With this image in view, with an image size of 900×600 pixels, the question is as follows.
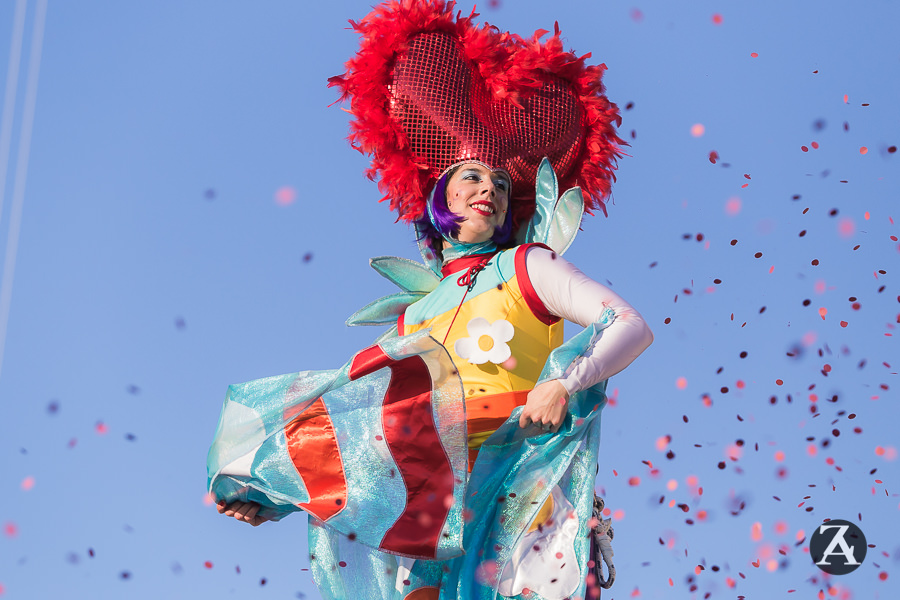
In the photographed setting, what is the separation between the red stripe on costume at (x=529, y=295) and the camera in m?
3.98

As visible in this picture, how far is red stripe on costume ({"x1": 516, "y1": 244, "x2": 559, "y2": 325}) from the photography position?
13.1 ft

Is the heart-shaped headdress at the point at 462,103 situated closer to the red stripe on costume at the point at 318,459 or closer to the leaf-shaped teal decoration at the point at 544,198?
the leaf-shaped teal decoration at the point at 544,198

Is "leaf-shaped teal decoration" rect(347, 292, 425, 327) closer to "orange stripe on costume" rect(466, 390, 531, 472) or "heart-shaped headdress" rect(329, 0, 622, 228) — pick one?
"heart-shaped headdress" rect(329, 0, 622, 228)

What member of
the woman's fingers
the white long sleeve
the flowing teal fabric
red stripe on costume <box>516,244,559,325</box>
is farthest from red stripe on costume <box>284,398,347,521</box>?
red stripe on costume <box>516,244,559,325</box>

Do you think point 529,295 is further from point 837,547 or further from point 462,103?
point 837,547

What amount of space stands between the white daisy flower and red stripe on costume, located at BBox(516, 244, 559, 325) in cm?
12

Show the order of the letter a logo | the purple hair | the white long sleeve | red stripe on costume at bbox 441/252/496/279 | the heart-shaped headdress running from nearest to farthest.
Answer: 1. the white long sleeve
2. red stripe on costume at bbox 441/252/496/279
3. the purple hair
4. the heart-shaped headdress
5. the letter a logo

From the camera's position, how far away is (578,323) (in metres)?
3.90

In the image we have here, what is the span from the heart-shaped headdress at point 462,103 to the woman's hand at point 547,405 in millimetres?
1253

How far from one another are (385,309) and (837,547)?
2425 mm

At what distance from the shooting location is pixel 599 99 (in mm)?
4676

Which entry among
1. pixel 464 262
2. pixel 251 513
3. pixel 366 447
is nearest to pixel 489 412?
pixel 366 447

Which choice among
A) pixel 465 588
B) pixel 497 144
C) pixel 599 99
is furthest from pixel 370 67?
pixel 465 588

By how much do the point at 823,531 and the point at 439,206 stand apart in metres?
2.51
